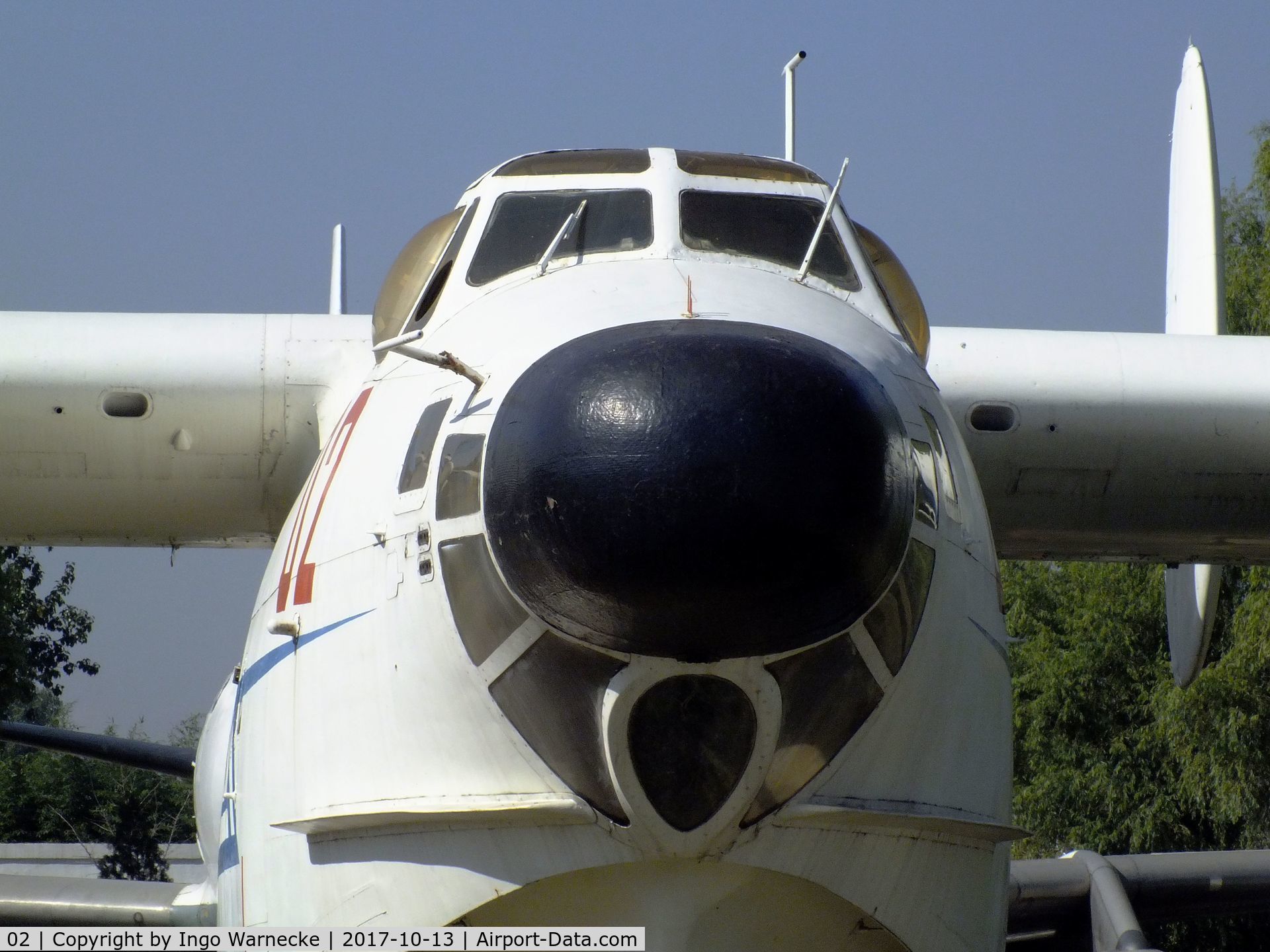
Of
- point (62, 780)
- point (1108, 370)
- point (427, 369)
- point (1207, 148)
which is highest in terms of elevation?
point (1207, 148)

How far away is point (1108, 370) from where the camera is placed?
720cm

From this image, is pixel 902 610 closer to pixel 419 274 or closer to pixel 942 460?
pixel 942 460

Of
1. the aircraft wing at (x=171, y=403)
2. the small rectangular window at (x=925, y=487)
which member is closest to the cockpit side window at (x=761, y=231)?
the small rectangular window at (x=925, y=487)

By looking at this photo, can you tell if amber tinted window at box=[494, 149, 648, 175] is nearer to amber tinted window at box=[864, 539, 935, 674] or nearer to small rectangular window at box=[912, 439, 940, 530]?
small rectangular window at box=[912, 439, 940, 530]

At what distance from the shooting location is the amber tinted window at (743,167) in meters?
4.90

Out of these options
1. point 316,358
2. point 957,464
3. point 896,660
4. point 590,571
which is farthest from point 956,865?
point 316,358

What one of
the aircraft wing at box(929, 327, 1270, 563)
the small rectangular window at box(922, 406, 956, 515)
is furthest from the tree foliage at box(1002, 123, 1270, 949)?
the small rectangular window at box(922, 406, 956, 515)

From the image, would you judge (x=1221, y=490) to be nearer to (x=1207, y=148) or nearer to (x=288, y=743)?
(x=1207, y=148)

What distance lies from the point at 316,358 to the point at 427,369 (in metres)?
2.96

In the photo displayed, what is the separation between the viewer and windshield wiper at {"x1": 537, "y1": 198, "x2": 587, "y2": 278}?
13.8ft

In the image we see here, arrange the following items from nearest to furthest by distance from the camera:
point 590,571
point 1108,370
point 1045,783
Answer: point 590,571, point 1108,370, point 1045,783

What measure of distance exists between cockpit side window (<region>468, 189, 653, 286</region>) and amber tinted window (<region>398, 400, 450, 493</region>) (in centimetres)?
82

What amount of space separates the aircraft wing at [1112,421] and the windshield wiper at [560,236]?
121 inches

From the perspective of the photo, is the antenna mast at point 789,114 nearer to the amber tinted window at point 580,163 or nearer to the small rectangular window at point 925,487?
the amber tinted window at point 580,163
